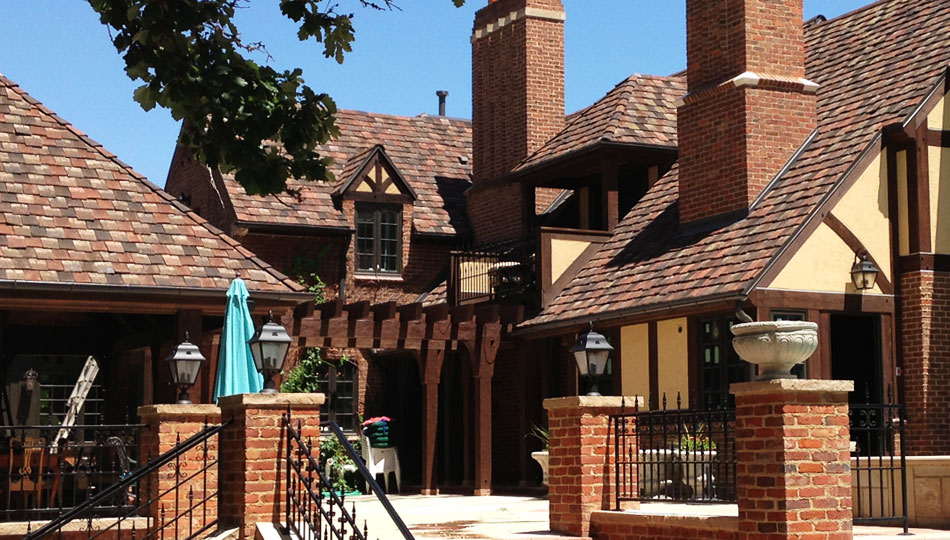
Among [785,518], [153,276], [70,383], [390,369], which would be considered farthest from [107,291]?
[390,369]

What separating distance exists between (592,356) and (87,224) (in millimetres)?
7193

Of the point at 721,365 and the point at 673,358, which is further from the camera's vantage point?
the point at 673,358

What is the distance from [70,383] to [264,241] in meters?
6.82

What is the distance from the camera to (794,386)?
35.6 ft

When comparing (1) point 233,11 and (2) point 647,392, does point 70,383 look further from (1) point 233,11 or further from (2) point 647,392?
(1) point 233,11

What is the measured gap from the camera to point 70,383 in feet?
69.7

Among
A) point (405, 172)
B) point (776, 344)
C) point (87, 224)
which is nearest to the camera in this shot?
point (776, 344)

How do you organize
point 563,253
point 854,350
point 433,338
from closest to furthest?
1. point 854,350
2. point 433,338
3. point 563,253

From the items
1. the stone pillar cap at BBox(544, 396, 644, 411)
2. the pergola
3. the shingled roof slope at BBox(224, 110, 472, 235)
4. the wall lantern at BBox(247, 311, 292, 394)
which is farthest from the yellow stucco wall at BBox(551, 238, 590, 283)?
the wall lantern at BBox(247, 311, 292, 394)

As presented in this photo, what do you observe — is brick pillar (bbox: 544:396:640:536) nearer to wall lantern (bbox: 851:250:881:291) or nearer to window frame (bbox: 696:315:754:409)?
window frame (bbox: 696:315:754:409)

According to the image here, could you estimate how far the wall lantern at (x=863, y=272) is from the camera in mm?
19000

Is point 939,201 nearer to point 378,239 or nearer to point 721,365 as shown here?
point 721,365

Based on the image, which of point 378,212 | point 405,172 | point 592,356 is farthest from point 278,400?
point 405,172

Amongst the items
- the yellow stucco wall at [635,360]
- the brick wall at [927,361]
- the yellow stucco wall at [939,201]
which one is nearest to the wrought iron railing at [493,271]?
the yellow stucco wall at [635,360]
